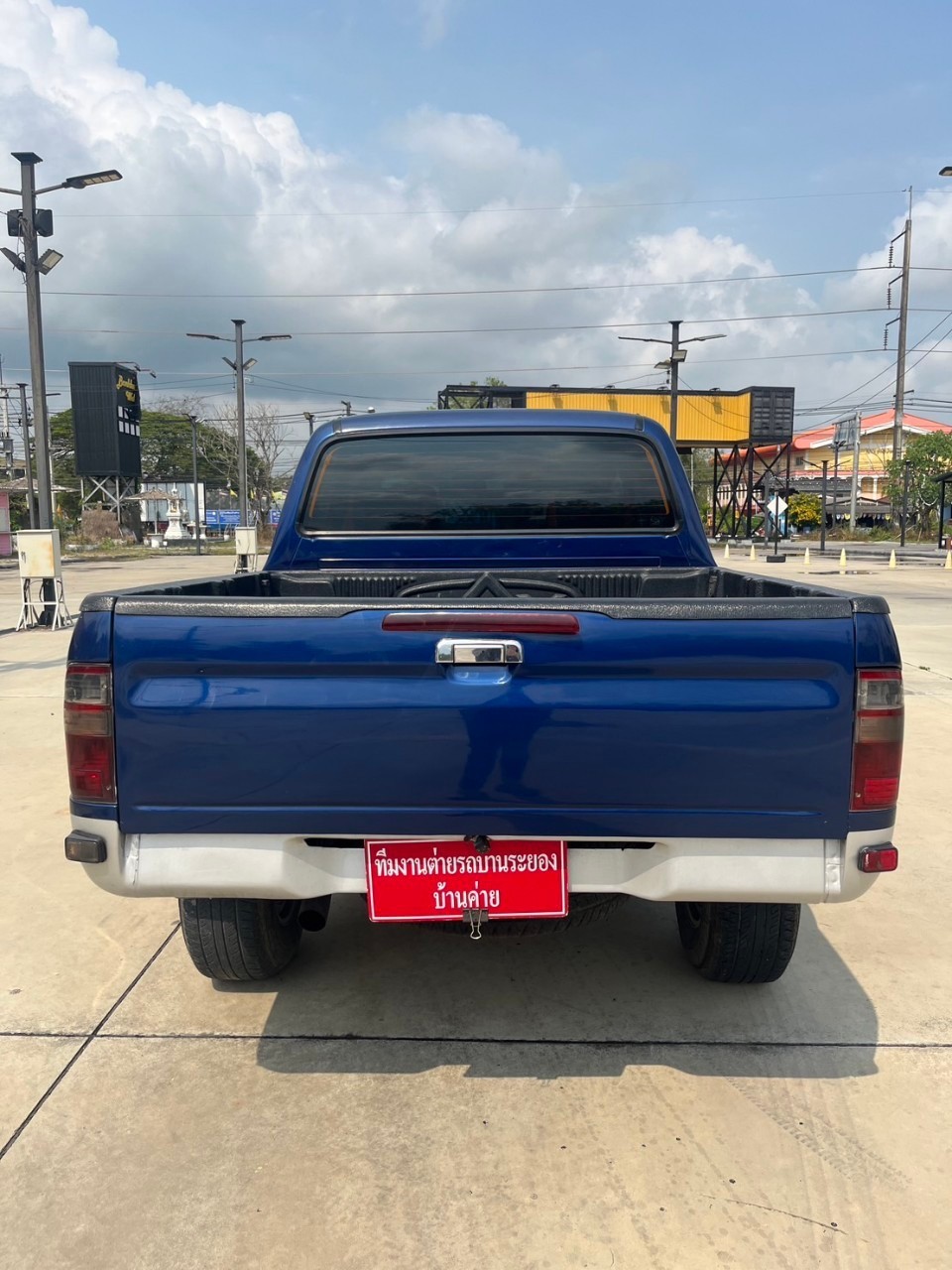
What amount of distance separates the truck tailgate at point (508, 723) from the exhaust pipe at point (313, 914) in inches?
49.6

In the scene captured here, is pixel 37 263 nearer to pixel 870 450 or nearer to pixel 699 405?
pixel 699 405

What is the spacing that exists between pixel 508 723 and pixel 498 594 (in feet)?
4.39

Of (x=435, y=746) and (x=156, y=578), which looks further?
(x=156, y=578)

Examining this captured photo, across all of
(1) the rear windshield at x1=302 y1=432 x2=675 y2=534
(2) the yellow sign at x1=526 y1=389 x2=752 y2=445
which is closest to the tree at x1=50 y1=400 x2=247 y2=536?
(2) the yellow sign at x1=526 y1=389 x2=752 y2=445

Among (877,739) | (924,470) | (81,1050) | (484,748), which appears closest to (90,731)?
(484,748)

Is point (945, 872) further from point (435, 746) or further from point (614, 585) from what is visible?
point (435, 746)

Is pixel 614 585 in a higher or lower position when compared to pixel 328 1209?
higher

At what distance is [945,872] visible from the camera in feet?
14.4

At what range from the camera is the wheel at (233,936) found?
9.76 ft

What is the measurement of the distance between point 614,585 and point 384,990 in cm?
177

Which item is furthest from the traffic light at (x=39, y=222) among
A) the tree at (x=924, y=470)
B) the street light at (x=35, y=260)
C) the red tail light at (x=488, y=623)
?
the tree at (x=924, y=470)

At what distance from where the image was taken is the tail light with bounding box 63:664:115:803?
7.62 feet

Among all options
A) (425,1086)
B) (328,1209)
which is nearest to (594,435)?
(425,1086)

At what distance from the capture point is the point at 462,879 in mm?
2490
